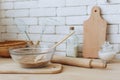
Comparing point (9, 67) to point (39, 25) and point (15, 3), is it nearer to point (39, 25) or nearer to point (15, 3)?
point (39, 25)

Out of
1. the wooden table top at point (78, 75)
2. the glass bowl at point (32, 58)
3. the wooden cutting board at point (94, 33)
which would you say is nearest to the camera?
the wooden table top at point (78, 75)

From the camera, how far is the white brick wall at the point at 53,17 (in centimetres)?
143

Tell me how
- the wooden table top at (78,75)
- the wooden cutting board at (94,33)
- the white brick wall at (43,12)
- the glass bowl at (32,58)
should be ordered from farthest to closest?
1. the white brick wall at (43,12)
2. the wooden cutting board at (94,33)
3. the glass bowl at (32,58)
4. the wooden table top at (78,75)

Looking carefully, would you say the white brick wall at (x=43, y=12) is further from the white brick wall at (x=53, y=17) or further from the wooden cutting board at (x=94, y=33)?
the wooden cutting board at (x=94, y=33)

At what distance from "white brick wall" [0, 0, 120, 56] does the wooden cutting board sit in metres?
0.04

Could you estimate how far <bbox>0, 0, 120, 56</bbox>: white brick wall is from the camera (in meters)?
1.43

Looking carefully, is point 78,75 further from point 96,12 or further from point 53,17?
point 53,17

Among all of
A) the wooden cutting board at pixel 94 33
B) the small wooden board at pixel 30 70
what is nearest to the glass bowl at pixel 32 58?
the small wooden board at pixel 30 70

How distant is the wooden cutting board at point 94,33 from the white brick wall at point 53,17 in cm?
4

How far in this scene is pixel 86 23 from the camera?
147 cm

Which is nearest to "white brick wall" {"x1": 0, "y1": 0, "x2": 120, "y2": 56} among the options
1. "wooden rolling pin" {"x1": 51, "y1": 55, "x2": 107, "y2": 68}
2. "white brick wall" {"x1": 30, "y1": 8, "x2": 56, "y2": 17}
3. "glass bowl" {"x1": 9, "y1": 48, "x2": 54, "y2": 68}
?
"white brick wall" {"x1": 30, "y1": 8, "x2": 56, "y2": 17}

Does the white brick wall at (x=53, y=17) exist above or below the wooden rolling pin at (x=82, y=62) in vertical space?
above

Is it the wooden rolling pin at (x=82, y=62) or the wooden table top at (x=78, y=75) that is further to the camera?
the wooden rolling pin at (x=82, y=62)

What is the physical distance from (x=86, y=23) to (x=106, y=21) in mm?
130
